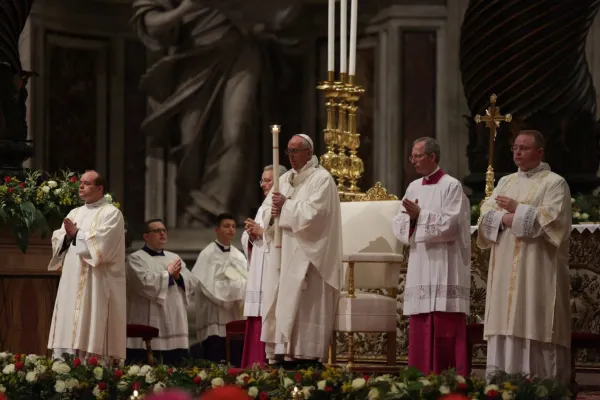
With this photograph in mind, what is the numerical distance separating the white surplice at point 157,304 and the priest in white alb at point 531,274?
13.2 feet

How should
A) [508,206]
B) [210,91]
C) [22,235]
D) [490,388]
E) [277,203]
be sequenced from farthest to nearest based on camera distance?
[210,91]
[22,235]
[277,203]
[508,206]
[490,388]

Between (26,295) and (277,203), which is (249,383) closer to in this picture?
(277,203)

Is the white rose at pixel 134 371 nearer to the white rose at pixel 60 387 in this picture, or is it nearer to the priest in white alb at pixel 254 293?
the white rose at pixel 60 387

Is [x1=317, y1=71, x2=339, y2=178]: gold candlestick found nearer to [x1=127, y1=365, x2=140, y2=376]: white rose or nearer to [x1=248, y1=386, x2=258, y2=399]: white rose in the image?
[x1=127, y1=365, x2=140, y2=376]: white rose

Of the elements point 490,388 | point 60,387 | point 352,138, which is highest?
point 352,138

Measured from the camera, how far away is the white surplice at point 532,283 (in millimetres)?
8586

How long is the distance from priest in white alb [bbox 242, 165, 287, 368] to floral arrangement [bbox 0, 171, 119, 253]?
1.32 metres

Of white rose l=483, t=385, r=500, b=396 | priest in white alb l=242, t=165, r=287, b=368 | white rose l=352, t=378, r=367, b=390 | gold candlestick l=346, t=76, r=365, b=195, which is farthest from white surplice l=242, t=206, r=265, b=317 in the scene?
white rose l=483, t=385, r=500, b=396

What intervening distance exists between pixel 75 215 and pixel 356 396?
4.26 metres

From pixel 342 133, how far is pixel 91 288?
218cm

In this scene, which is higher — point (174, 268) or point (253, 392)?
point (174, 268)

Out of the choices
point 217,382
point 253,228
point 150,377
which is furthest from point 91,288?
point 217,382

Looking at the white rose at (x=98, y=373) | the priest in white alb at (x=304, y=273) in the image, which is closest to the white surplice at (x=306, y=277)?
the priest in white alb at (x=304, y=273)

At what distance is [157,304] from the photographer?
12.3m
